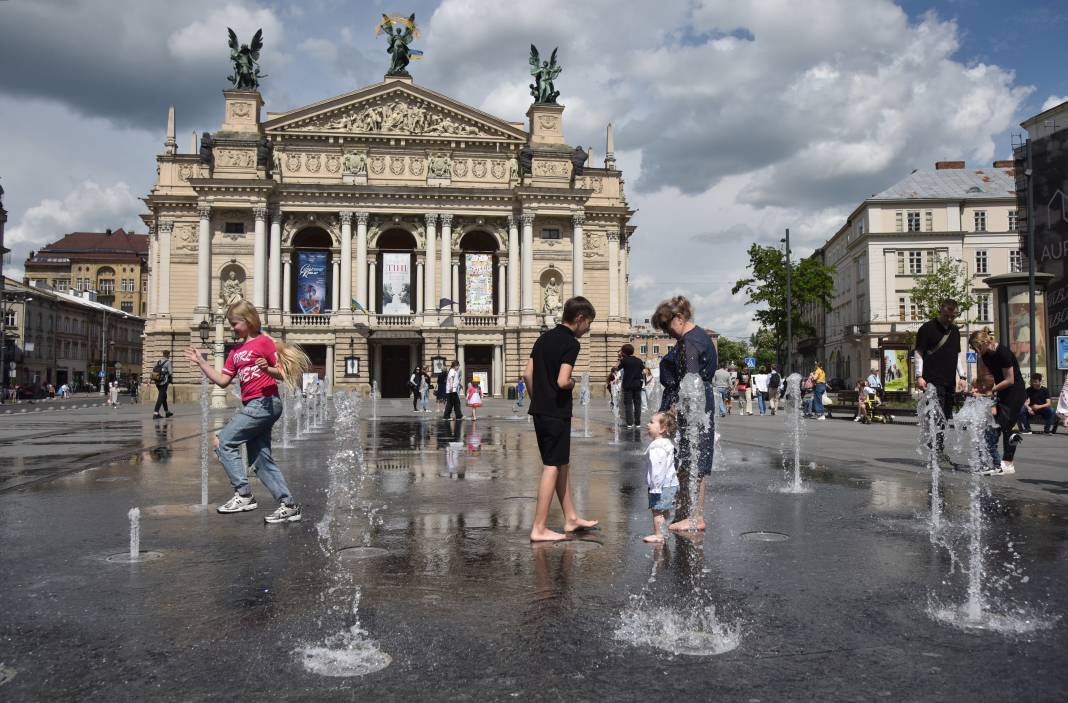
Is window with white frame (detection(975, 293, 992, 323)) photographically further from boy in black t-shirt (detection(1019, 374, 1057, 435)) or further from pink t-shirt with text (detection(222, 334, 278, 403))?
pink t-shirt with text (detection(222, 334, 278, 403))

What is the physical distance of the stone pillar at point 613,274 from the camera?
57.8 metres

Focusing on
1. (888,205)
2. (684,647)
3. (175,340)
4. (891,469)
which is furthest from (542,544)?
(888,205)

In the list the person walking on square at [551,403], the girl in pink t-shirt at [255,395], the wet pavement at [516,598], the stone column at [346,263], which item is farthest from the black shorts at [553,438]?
the stone column at [346,263]

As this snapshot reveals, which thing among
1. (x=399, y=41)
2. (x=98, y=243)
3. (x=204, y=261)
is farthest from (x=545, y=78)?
(x=98, y=243)

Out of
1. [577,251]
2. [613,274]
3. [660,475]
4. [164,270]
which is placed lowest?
[660,475]

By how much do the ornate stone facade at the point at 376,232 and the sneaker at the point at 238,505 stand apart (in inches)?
1743

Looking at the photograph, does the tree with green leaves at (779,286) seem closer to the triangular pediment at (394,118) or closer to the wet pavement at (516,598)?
the triangular pediment at (394,118)

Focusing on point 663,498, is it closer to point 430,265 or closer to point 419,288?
point 430,265

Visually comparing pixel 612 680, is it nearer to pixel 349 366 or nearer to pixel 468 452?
pixel 468 452

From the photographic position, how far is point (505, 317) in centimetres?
5491

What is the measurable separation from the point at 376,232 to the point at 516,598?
5240 centimetres

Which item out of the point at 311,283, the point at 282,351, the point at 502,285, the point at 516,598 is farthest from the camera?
the point at 502,285

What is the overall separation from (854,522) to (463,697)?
4.84 meters

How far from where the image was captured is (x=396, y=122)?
5472 cm
